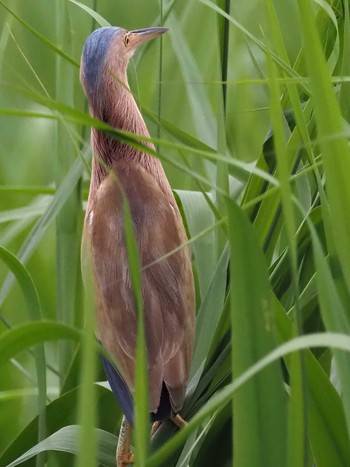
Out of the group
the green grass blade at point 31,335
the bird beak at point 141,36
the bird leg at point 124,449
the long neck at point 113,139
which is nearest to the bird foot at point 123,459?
the bird leg at point 124,449

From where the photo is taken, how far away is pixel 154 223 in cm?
116

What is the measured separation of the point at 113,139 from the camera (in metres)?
1.28

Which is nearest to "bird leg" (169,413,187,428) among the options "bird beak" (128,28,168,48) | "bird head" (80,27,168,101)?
"bird head" (80,27,168,101)

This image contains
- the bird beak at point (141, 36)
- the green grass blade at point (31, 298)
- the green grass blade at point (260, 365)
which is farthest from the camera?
the bird beak at point (141, 36)

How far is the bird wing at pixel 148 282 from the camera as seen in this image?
3.61 feet

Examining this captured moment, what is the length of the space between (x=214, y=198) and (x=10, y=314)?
0.69m

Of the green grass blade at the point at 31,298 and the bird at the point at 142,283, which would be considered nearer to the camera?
the green grass blade at the point at 31,298

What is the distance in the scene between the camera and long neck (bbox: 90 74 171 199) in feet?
4.09

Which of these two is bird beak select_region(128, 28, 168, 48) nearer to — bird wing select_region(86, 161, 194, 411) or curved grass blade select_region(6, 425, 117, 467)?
bird wing select_region(86, 161, 194, 411)

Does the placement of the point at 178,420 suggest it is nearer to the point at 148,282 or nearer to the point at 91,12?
the point at 148,282

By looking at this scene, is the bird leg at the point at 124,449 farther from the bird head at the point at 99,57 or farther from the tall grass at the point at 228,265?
the bird head at the point at 99,57

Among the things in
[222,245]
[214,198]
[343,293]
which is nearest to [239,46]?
[214,198]

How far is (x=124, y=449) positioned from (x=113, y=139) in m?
0.38

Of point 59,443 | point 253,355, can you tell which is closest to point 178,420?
point 59,443
